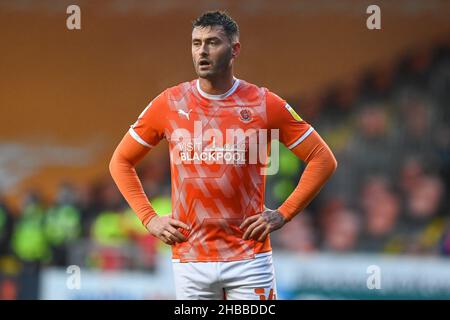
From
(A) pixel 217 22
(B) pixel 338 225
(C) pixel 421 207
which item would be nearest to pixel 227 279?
(A) pixel 217 22

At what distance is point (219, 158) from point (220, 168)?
0.05 meters

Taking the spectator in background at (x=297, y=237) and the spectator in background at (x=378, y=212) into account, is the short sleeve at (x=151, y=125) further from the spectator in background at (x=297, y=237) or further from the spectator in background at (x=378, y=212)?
the spectator in background at (x=378, y=212)

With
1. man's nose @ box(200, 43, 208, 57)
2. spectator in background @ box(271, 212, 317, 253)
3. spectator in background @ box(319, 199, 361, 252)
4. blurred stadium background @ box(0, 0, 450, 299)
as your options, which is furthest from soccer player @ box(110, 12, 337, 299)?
spectator in background @ box(319, 199, 361, 252)

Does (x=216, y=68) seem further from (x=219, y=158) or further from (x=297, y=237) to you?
(x=297, y=237)

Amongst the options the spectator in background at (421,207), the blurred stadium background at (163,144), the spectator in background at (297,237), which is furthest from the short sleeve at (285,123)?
the spectator in background at (421,207)

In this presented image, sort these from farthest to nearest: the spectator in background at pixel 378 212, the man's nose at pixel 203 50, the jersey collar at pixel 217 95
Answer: the spectator in background at pixel 378 212 < the jersey collar at pixel 217 95 < the man's nose at pixel 203 50

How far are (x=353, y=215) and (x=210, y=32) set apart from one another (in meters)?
5.97

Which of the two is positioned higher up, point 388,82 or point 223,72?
point 388,82

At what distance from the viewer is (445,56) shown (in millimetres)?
10711

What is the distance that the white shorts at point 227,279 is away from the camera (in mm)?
4918

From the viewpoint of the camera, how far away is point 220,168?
16.1ft

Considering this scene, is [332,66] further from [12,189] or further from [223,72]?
[223,72]

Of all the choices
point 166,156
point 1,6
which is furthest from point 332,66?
point 1,6

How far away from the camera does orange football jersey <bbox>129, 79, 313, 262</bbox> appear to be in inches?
193
